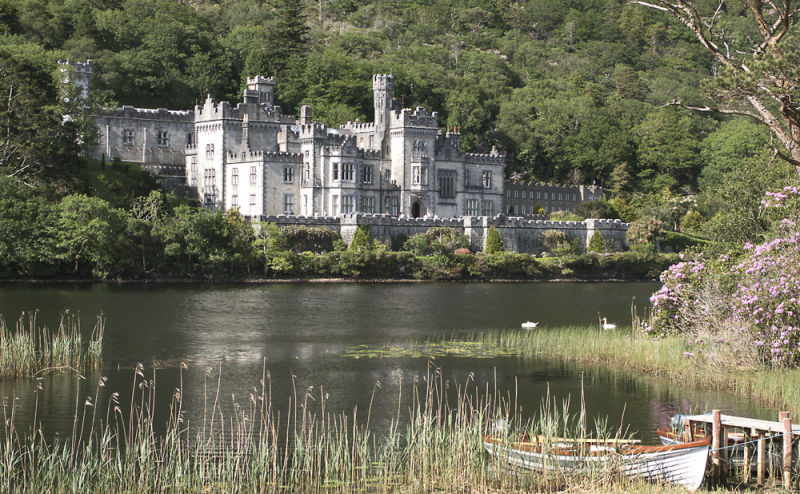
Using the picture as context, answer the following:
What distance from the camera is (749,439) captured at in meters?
18.7

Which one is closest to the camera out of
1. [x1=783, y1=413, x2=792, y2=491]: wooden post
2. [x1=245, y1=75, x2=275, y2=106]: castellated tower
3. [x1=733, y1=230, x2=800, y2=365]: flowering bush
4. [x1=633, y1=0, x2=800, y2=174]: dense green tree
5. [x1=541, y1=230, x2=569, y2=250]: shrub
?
[x1=783, y1=413, x2=792, y2=491]: wooden post

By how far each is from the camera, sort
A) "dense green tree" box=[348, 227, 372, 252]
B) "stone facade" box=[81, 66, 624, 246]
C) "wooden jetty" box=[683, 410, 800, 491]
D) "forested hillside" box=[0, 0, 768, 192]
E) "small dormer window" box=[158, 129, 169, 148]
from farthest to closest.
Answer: "forested hillside" box=[0, 0, 768, 192] < "small dormer window" box=[158, 129, 169, 148] < "stone facade" box=[81, 66, 624, 246] < "dense green tree" box=[348, 227, 372, 252] < "wooden jetty" box=[683, 410, 800, 491]

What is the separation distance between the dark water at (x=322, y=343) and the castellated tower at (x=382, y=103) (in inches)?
739

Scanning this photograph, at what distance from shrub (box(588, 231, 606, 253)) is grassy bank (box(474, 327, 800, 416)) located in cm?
3724

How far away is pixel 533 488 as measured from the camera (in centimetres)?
1762

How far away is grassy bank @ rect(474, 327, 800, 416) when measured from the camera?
78.6 ft

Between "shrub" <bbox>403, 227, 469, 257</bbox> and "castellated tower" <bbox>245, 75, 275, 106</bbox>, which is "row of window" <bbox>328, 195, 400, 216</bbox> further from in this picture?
"castellated tower" <bbox>245, 75, 275, 106</bbox>

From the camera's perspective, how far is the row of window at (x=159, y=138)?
7588cm

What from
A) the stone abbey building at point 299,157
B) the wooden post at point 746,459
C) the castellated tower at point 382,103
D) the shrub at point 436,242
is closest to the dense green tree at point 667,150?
the stone abbey building at point 299,157

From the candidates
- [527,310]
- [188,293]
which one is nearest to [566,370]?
[527,310]

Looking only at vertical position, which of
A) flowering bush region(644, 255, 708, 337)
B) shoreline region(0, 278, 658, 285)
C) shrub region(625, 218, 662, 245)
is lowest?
Result: shoreline region(0, 278, 658, 285)

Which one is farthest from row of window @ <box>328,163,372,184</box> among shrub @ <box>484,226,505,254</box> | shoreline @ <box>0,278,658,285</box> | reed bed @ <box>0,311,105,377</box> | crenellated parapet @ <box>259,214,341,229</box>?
reed bed @ <box>0,311,105,377</box>

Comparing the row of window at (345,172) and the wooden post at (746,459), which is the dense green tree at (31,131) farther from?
the wooden post at (746,459)

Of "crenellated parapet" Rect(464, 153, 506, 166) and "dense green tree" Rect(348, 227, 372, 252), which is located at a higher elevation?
"crenellated parapet" Rect(464, 153, 506, 166)
